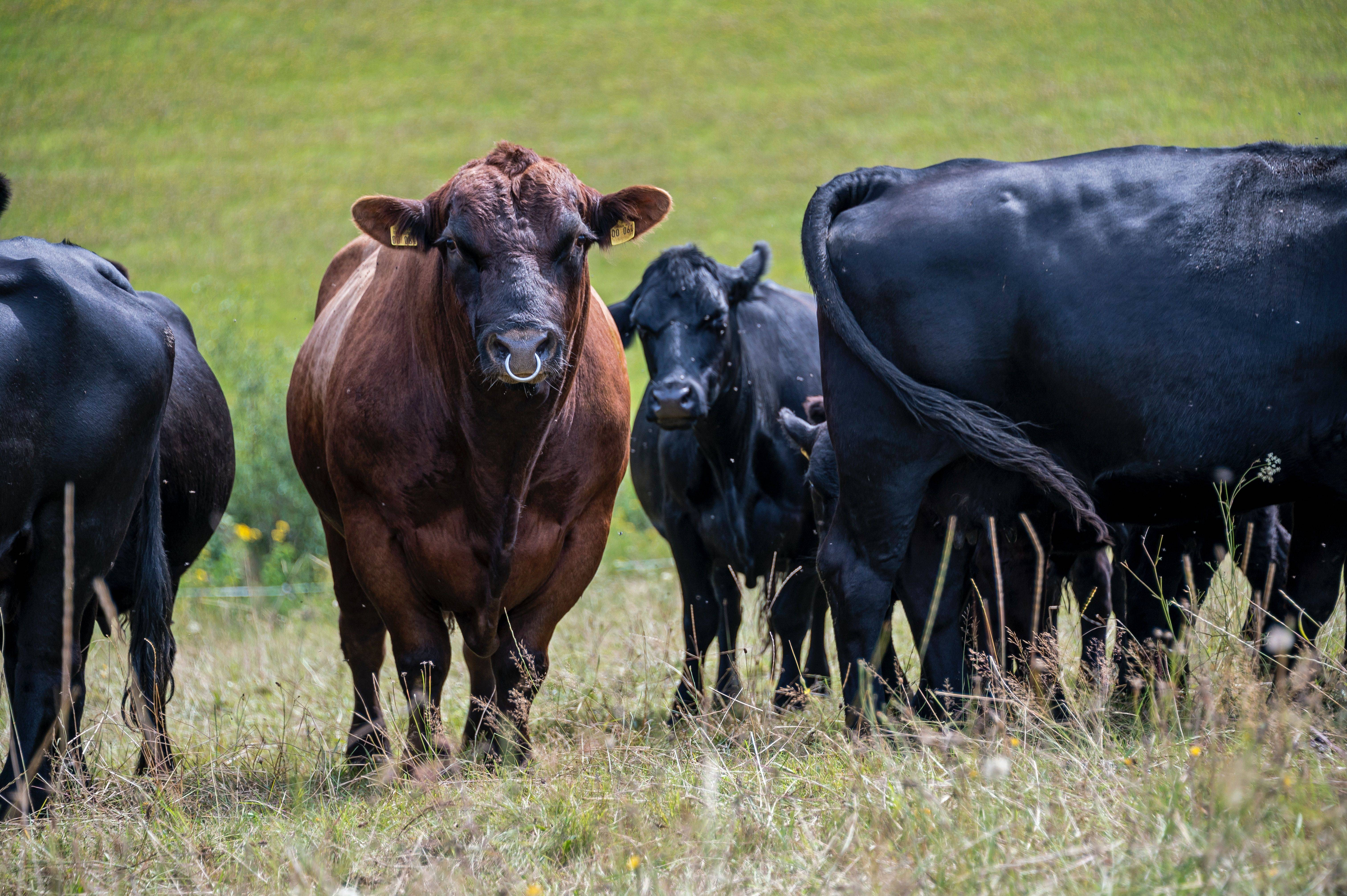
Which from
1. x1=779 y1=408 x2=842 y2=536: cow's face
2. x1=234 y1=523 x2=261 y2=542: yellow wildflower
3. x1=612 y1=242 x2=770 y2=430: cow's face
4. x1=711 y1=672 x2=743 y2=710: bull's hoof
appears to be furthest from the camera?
x1=234 y1=523 x2=261 y2=542: yellow wildflower

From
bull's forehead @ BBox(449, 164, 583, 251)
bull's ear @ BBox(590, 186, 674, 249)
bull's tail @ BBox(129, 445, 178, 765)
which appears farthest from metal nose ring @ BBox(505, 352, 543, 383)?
bull's tail @ BBox(129, 445, 178, 765)

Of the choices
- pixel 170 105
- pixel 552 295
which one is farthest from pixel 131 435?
pixel 170 105

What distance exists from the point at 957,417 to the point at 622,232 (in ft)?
4.86

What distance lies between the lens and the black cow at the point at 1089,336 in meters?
3.63

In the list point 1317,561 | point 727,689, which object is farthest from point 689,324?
point 1317,561

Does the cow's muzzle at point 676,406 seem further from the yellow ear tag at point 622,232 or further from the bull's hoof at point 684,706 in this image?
the bull's hoof at point 684,706

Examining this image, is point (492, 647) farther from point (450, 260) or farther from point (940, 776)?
point (940, 776)

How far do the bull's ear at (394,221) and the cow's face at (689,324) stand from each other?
146cm

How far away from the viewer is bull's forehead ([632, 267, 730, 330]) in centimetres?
583

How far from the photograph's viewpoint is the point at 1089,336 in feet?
12.0

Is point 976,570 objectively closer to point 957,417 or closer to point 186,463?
point 957,417

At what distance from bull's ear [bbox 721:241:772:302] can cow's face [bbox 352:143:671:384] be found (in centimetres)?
170

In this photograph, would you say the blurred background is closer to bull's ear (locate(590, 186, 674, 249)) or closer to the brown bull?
the brown bull

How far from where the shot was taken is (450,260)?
409cm
